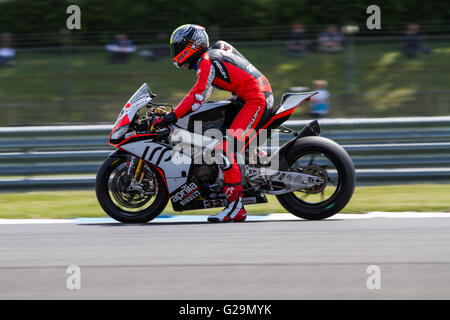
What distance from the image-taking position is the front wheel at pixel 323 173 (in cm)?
664

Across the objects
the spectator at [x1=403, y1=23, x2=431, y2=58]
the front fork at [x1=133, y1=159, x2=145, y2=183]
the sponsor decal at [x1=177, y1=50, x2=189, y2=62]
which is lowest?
the front fork at [x1=133, y1=159, x2=145, y2=183]

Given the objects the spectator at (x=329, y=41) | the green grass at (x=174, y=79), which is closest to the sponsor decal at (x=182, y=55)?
the green grass at (x=174, y=79)

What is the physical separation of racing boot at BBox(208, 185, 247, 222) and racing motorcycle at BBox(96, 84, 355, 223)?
0.09 m

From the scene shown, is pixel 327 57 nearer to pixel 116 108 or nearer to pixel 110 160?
pixel 116 108

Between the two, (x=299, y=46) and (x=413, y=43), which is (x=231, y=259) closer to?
(x=299, y=46)

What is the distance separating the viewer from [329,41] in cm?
1480

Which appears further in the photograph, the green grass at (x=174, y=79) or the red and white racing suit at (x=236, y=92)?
the green grass at (x=174, y=79)

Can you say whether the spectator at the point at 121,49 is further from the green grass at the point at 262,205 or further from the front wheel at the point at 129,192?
the front wheel at the point at 129,192

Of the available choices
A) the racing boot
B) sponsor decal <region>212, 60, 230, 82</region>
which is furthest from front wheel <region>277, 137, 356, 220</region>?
sponsor decal <region>212, 60, 230, 82</region>

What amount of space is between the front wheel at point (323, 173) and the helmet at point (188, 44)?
1228 mm

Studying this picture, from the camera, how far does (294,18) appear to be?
57.8ft

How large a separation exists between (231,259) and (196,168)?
1.74 metres

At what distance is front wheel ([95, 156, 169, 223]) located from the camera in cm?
684

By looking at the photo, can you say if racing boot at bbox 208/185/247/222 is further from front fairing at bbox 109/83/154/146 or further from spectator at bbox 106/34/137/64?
spectator at bbox 106/34/137/64
